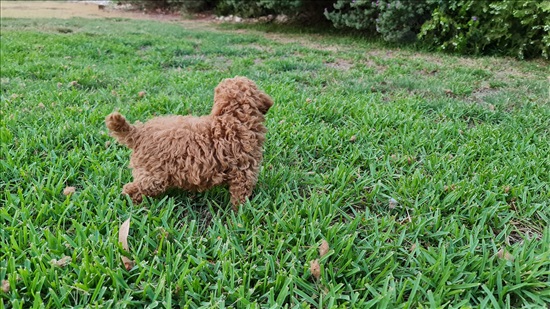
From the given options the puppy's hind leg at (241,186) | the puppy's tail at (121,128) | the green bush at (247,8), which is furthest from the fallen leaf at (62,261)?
the green bush at (247,8)

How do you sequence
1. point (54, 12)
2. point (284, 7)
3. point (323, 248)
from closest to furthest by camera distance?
point (323, 248) < point (284, 7) < point (54, 12)

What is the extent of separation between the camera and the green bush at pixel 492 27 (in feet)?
23.2

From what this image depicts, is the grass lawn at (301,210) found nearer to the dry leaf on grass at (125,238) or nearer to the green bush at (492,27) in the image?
the dry leaf on grass at (125,238)

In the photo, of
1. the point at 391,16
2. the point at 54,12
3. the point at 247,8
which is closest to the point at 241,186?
the point at 391,16

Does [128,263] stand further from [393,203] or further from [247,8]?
[247,8]

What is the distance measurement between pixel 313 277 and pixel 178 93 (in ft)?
10.9

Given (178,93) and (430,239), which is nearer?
(430,239)

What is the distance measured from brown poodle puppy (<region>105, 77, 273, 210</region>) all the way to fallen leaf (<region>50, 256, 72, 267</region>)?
20.6 inches

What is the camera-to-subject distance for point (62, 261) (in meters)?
1.84

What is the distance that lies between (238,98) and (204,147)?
0.34 m

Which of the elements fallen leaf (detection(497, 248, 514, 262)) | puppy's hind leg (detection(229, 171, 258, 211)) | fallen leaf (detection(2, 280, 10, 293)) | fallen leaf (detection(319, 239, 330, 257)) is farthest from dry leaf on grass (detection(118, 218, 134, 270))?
fallen leaf (detection(497, 248, 514, 262))

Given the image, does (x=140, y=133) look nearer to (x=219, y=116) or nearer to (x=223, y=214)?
(x=219, y=116)

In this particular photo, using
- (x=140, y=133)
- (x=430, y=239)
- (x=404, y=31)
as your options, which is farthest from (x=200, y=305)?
(x=404, y=31)

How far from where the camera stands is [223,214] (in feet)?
7.63
